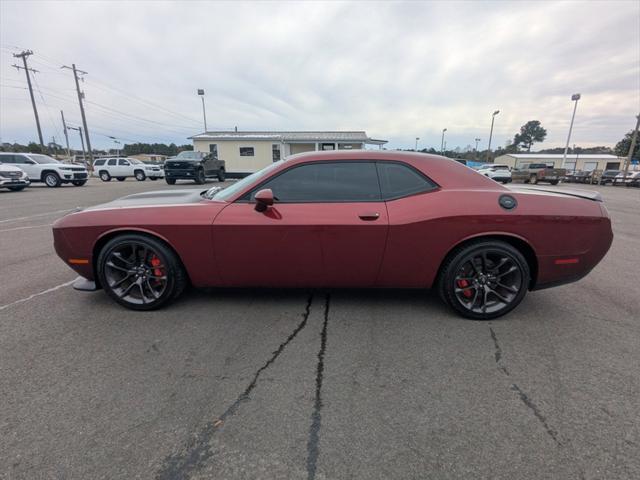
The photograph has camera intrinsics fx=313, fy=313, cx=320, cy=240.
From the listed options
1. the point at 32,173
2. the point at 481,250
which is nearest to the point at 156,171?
the point at 32,173

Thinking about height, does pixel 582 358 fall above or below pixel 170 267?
below

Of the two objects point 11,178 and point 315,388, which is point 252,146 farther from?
point 315,388

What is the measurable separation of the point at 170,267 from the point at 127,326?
595 millimetres

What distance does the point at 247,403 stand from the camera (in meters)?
1.86

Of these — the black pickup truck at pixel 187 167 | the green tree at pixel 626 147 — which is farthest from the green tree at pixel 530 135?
the black pickup truck at pixel 187 167

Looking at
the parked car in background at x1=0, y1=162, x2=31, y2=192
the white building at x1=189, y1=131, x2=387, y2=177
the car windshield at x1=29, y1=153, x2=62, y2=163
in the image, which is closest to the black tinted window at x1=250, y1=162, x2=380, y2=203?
the parked car in background at x1=0, y1=162, x2=31, y2=192

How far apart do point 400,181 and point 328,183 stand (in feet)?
2.10

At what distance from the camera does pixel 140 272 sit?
114 inches

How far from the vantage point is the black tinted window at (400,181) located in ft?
9.04

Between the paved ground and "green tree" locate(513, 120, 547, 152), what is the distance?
409 feet

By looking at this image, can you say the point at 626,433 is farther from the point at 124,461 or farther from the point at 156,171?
the point at 156,171

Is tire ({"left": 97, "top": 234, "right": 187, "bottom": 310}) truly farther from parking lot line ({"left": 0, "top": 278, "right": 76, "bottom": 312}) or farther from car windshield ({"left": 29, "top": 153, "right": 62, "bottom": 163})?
car windshield ({"left": 29, "top": 153, "right": 62, "bottom": 163})

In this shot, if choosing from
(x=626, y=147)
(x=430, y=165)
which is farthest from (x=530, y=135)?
(x=430, y=165)

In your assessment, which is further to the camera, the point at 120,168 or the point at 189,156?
the point at 120,168
